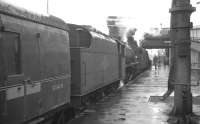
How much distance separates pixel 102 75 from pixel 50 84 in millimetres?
8034

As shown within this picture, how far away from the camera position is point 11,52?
20.5 ft

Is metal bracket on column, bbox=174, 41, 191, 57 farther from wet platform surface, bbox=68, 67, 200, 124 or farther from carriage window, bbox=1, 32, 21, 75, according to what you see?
carriage window, bbox=1, 32, 21, 75

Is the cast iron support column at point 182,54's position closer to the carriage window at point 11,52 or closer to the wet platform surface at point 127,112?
the wet platform surface at point 127,112

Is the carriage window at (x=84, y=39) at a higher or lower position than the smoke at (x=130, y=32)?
lower

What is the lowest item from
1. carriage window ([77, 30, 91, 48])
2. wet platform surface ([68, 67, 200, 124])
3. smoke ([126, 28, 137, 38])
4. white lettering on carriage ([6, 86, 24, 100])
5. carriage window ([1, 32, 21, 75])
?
wet platform surface ([68, 67, 200, 124])

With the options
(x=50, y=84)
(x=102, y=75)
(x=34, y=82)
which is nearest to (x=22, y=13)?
(x=34, y=82)

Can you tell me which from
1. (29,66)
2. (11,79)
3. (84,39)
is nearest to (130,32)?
(84,39)

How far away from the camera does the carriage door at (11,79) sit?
5.93m

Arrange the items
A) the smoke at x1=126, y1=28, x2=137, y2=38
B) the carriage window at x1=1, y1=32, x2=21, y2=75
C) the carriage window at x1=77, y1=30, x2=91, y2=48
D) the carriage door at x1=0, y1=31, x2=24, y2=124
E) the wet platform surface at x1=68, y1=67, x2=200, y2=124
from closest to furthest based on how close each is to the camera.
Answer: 1. the carriage door at x1=0, y1=31, x2=24, y2=124
2. the carriage window at x1=1, y1=32, x2=21, y2=75
3. the wet platform surface at x1=68, y1=67, x2=200, y2=124
4. the carriage window at x1=77, y1=30, x2=91, y2=48
5. the smoke at x1=126, y1=28, x2=137, y2=38

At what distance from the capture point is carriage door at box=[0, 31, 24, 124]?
5.93 meters

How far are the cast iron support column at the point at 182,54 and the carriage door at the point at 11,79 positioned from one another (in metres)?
5.83

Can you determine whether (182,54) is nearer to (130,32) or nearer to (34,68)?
(34,68)

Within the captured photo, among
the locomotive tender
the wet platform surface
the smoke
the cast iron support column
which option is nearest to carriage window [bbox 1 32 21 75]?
the locomotive tender

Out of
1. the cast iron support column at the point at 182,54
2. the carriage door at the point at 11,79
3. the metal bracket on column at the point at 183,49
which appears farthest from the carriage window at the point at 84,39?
the carriage door at the point at 11,79
